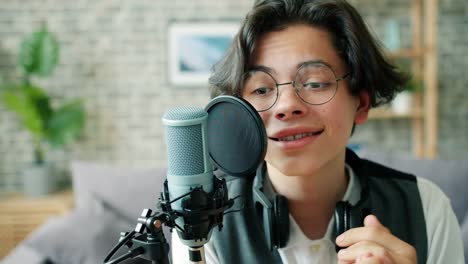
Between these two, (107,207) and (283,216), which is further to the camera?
(107,207)

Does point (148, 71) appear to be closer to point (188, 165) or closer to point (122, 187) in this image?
point (122, 187)

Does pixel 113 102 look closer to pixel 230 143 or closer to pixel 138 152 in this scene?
pixel 138 152

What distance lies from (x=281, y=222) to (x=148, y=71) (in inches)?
115

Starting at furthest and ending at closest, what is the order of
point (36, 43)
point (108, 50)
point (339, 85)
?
point (108, 50) < point (36, 43) < point (339, 85)

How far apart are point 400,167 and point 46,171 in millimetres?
2533

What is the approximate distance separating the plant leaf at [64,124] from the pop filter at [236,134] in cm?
279

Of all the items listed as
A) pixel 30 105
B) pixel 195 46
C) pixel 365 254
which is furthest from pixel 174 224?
pixel 195 46

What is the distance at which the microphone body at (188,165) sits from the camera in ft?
2.34

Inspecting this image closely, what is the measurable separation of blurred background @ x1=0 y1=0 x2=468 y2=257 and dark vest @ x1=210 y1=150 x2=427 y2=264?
2.45 meters

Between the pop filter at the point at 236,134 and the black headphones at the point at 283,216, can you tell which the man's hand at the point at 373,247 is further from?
the pop filter at the point at 236,134

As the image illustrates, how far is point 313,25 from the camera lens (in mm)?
1146

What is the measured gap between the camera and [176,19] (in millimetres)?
3777

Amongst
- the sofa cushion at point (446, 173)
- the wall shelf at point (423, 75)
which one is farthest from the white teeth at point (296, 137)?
the wall shelf at point (423, 75)

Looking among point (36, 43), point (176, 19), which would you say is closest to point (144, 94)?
point (176, 19)
